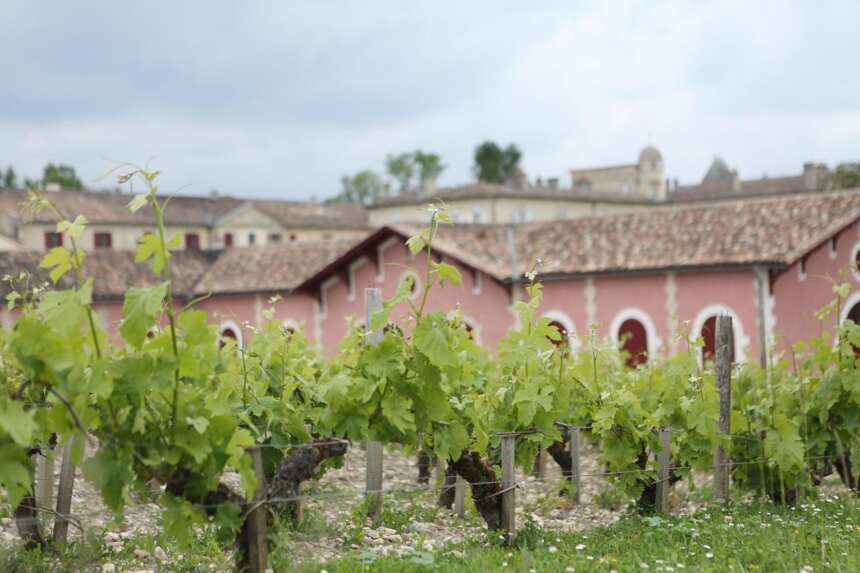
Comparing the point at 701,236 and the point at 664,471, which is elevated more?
the point at 701,236

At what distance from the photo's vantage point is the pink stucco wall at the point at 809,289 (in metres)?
19.7

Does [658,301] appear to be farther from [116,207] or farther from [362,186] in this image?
[362,186]

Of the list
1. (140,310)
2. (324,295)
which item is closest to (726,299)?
(324,295)

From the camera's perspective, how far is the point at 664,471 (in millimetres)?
8109

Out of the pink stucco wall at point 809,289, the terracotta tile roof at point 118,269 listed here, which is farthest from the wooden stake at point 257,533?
the terracotta tile roof at point 118,269

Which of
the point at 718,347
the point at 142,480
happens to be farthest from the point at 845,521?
the point at 142,480

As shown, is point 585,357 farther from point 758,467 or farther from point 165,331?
point 165,331

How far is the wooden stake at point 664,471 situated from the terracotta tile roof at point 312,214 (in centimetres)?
5551

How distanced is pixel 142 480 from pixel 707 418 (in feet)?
16.2

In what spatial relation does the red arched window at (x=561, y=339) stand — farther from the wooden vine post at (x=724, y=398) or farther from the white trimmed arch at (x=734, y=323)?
the white trimmed arch at (x=734, y=323)

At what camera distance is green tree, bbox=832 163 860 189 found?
5159 centimetres

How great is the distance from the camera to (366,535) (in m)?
7.61

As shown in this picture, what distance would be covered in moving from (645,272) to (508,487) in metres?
14.5

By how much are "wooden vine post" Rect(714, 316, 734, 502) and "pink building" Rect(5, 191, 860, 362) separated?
835 centimetres
